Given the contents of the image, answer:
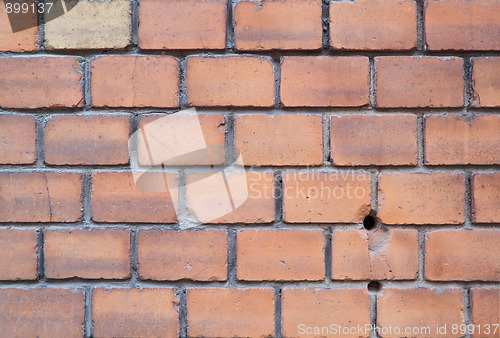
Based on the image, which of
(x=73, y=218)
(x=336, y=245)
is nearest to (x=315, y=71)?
(x=336, y=245)

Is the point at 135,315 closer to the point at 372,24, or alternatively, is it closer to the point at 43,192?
the point at 43,192

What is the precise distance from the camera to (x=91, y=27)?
28.5 inches

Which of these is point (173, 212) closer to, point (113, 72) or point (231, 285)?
point (231, 285)

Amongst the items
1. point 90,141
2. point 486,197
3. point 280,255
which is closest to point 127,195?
point 90,141

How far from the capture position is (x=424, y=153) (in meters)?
0.73

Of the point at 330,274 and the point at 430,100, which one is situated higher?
the point at 430,100

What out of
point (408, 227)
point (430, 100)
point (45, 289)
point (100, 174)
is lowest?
point (45, 289)

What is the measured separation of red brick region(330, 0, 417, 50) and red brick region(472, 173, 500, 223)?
32 cm

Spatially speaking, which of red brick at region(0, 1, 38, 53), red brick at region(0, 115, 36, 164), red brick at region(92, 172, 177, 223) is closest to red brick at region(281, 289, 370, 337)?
red brick at region(92, 172, 177, 223)

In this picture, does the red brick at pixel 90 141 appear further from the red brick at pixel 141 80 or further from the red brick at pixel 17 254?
the red brick at pixel 17 254

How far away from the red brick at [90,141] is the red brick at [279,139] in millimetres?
242

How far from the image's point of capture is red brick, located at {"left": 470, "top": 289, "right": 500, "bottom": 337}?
0.73 meters

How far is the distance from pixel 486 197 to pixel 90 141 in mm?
830

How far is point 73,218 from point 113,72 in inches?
12.4
